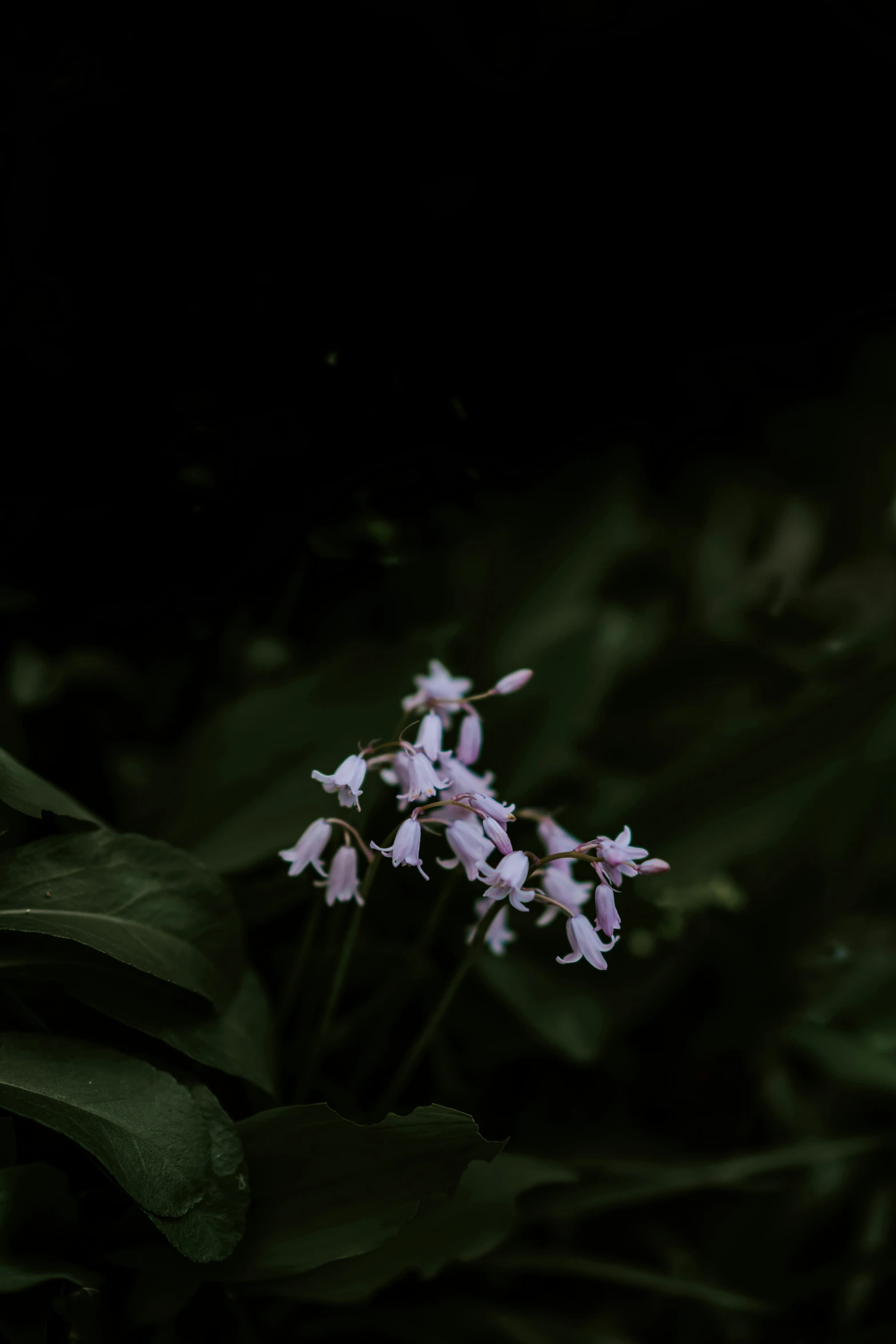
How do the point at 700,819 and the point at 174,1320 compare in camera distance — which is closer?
the point at 174,1320

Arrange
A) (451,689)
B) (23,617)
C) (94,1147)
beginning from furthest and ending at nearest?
(23,617), (451,689), (94,1147)

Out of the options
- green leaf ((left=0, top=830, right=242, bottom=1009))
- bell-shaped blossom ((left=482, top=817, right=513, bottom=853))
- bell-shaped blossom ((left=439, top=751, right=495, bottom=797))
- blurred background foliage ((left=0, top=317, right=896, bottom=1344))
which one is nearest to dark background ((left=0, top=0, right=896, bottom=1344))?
blurred background foliage ((left=0, top=317, right=896, bottom=1344))

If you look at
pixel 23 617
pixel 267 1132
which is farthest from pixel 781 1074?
pixel 23 617

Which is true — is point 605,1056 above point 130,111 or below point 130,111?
below

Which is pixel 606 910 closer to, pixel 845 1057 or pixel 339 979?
pixel 339 979

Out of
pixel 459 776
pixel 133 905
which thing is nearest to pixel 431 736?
pixel 459 776

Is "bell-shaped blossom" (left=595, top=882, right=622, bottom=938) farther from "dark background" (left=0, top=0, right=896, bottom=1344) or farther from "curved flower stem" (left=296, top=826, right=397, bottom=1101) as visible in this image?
"dark background" (left=0, top=0, right=896, bottom=1344)

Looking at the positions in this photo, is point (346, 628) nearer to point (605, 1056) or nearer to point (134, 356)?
point (134, 356)
